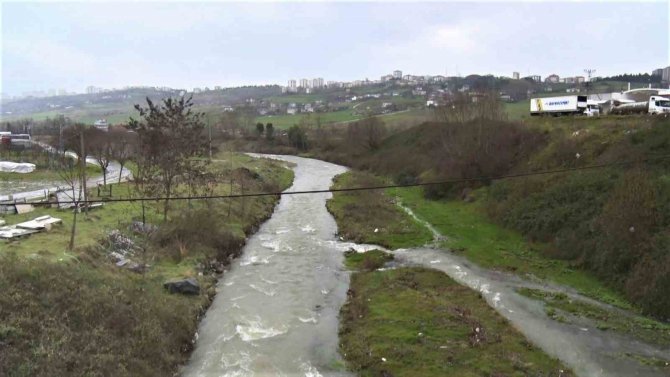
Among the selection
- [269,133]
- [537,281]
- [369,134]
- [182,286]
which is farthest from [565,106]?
[269,133]

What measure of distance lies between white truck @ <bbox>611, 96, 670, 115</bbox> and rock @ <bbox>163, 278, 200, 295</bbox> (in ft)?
115

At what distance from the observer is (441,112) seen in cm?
5091

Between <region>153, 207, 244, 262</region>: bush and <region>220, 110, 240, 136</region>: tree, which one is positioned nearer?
<region>153, 207, 244, 262</region>: bush

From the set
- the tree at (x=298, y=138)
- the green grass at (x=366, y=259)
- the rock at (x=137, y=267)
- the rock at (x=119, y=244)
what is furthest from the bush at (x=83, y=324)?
the tree at (x=298, y=138)

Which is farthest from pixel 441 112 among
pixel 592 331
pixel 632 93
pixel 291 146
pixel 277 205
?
Answer: pixel 291 146

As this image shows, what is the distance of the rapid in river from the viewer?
14.9 meters

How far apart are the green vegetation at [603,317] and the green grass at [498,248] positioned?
1.26 m

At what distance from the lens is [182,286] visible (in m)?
19.9

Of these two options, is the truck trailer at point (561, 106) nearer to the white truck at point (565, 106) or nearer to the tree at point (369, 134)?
the white truck at point (565, 106)

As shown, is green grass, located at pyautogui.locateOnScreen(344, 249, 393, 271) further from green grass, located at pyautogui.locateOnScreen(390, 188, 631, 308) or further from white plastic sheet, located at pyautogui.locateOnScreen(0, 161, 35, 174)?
white plastic sheet, located at pyautogui.locateOnScreen(0, 161, 35, 174)

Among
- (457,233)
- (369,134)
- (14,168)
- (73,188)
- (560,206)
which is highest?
(369,134)

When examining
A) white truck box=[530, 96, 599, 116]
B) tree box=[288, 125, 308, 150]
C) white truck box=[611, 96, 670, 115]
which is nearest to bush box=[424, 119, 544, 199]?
white truck box=[530, 96, 599, 116]

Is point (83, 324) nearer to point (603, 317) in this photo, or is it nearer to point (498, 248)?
point (603, 317)

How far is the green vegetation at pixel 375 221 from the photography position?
30.9 meters
